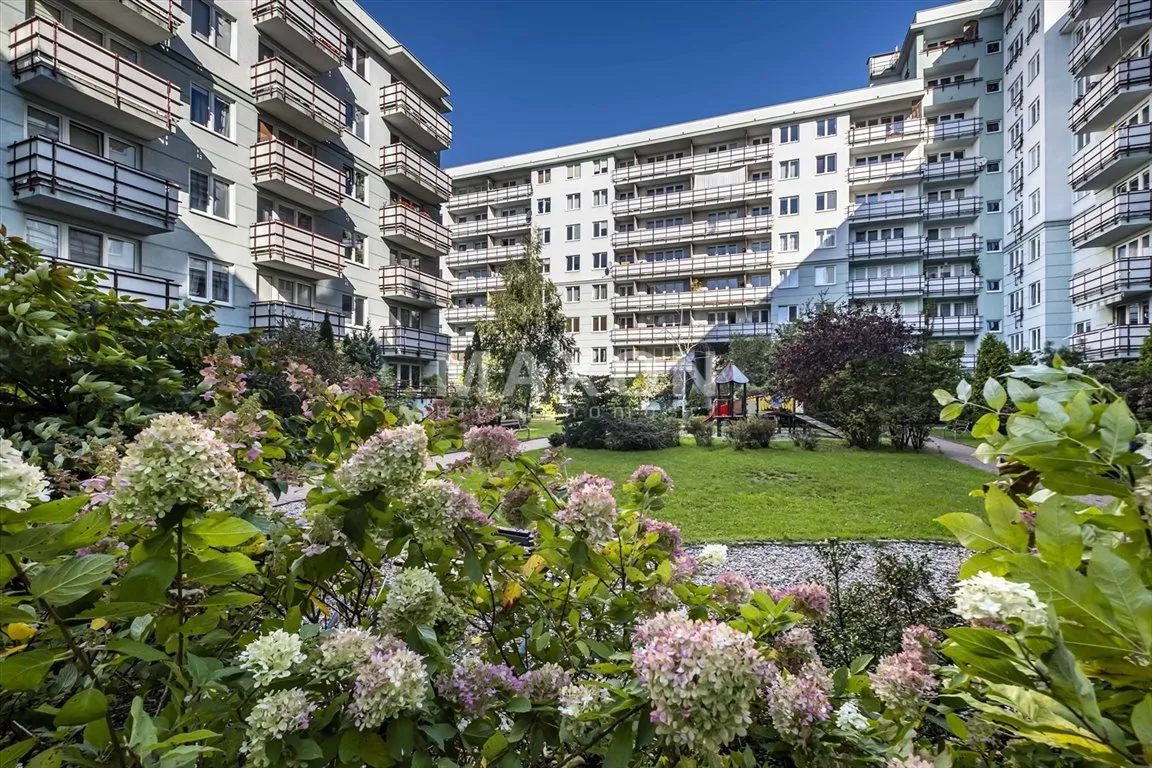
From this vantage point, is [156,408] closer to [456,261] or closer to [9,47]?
[9,47]

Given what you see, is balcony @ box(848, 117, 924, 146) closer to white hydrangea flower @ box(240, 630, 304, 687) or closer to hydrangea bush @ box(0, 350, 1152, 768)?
hydrangea bush @ box(0, 350, 1152, 768)

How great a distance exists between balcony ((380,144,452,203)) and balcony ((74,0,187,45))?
318 inches

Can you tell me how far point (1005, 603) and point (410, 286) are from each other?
22.1 metres


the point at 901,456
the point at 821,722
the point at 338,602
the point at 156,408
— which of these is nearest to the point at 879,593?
the point at 821,722

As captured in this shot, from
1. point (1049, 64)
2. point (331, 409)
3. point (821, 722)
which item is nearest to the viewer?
point (821, 722)

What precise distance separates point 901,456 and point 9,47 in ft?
66.9

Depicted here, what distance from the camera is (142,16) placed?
1205 centimetres

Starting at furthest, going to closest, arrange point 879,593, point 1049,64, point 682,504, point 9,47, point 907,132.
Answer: point 907,132
point 1049,64
point 9,47
point 682,504
point 879,593

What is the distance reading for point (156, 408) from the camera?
242 cm

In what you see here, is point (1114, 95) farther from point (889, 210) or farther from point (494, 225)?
point (494, 225)

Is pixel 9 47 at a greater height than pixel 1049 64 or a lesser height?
lesser

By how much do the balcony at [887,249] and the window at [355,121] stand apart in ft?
85.3

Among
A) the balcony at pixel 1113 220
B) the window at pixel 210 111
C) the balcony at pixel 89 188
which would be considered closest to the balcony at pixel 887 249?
the balcony at pixel 1113 220

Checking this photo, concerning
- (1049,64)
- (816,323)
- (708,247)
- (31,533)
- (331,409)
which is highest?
(1049,64)
